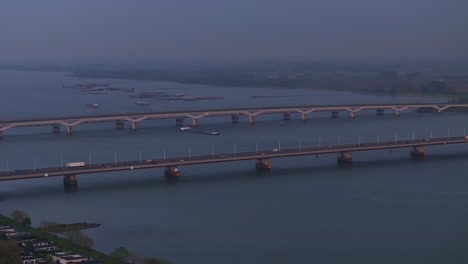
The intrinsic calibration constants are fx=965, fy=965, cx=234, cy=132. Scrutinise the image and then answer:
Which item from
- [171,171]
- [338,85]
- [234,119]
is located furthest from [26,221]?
[338,85]

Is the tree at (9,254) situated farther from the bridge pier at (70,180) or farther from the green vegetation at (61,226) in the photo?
the bridge pier at (70,180)

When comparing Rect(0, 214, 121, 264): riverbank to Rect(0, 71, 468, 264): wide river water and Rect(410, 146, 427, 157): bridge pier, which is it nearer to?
Rect(0, 71, 468, 264): wide river water

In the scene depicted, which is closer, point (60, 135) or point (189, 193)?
point (189, 193)

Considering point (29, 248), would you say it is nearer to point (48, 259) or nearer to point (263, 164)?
point (48, 259)

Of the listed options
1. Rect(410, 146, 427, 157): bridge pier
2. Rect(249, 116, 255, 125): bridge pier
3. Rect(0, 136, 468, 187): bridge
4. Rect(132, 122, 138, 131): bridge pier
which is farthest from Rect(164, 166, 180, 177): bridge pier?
Rect(249, 116, 255, 125): bridge pier

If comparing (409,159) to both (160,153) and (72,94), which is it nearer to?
(160,153)

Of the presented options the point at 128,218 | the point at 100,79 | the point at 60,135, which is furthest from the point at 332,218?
the point at 100,79
